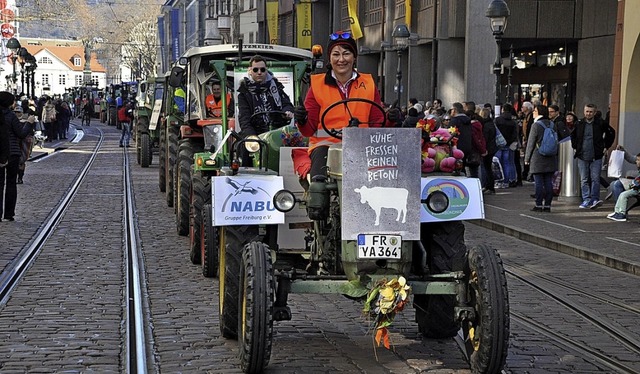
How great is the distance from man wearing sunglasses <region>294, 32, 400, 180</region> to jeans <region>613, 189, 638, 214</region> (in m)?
10.1

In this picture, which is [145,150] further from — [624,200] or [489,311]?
[489,311]

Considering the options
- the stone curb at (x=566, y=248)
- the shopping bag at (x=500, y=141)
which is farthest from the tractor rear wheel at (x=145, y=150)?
the stone curb at (x=566, y=248)

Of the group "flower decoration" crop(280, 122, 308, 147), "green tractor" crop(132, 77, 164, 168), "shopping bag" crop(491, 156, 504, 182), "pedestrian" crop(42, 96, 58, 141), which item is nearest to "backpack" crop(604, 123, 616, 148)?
"shopping bag" crop(491, 156, 504, 182)

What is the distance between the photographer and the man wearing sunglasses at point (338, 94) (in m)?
8.77

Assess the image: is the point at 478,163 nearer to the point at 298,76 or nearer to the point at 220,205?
the point at 298,76

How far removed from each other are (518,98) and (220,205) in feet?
106

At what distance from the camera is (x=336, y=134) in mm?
8422

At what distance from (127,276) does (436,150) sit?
5.03 meters

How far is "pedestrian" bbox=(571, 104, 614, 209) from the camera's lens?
2014 centimetres

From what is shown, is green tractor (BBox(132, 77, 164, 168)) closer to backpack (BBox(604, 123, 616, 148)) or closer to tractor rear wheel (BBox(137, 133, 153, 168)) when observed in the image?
tractor rear wheel (BBox(137, 133, 153, 168))

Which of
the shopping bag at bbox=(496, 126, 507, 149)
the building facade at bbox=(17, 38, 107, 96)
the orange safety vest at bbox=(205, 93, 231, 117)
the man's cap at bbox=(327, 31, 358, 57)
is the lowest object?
the shopping bag at bbox=(496, 126, 507, 149)

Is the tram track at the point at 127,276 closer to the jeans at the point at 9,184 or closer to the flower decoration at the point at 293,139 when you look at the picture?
the jeans at the point at 9,184

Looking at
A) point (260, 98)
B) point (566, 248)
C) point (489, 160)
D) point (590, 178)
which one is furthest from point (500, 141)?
point (260, 98)

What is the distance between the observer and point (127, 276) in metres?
12.3
